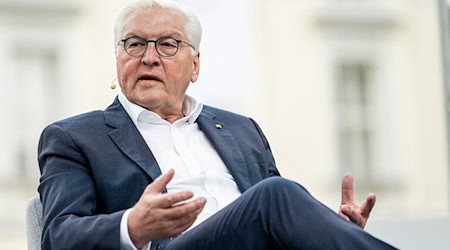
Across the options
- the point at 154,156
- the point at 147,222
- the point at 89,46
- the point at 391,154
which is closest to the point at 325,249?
the point at 147,222

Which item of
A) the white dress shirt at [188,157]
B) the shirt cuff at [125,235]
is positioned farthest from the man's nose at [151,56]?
the shirt cuff at [125,235]

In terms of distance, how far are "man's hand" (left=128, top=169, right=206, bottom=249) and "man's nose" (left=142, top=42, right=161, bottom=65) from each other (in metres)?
0.56

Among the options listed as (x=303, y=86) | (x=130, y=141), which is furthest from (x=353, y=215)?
(x=303, y=86)

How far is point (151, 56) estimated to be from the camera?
3.02m

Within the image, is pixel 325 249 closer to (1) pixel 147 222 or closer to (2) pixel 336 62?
(1) pixel 147 222

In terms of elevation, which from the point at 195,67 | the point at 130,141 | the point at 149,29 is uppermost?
the point at 149,29

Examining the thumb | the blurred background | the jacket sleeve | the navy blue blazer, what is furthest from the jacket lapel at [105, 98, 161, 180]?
the blurred background

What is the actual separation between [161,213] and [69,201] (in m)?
0.34

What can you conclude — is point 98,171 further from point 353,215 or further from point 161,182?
point 353,215

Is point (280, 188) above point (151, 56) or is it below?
below

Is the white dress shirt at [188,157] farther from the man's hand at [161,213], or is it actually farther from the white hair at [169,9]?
the man's hand at [161,213]

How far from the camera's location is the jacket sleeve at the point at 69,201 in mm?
2615

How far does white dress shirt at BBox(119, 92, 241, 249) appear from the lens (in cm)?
294

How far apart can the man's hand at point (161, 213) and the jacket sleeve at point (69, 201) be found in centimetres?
7
